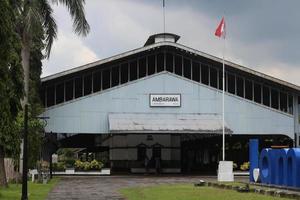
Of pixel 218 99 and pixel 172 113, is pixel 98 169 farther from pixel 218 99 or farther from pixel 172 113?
pixel 218 99

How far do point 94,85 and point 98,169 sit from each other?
7363mm

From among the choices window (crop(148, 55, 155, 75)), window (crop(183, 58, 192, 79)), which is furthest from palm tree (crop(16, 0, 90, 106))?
window (crop(183, 58, 192, 79))

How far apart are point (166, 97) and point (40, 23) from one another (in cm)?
1574

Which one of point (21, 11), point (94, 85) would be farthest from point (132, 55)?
point (21, 11)

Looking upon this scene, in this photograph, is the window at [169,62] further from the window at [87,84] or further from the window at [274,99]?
the window at [274,99]

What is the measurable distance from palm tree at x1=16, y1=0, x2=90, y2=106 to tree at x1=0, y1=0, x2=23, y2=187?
8045 millimetres

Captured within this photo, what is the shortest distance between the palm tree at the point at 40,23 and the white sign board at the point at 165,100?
1176 centimetres

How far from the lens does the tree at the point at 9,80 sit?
17.5 meters

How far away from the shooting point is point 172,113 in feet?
153

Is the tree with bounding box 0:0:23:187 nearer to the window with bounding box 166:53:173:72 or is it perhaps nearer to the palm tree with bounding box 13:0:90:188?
the palm tree with bounding box 13:0:90:188

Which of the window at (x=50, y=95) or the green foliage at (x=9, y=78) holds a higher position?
the window at (x=50, y=95)

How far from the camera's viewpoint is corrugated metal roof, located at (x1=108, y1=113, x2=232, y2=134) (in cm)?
4403

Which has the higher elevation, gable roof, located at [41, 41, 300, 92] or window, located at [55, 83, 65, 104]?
gable roof, located at [41, 41, 300, 92]

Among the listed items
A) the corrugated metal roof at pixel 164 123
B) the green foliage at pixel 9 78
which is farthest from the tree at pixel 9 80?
the corrugated metal roof at pixel 164 123
